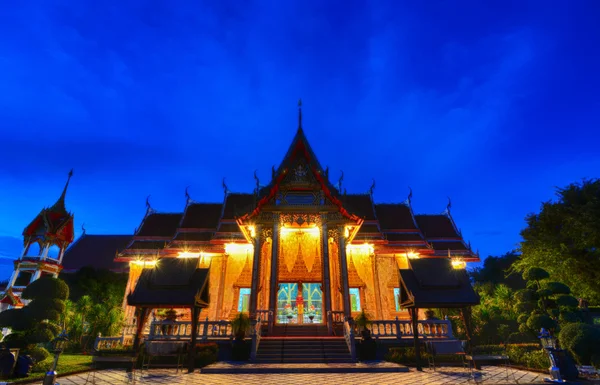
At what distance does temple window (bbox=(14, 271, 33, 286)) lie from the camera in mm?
23509

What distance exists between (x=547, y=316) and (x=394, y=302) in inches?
364

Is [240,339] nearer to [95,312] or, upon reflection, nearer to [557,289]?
[557,289]

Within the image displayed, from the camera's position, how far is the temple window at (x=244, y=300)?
1648 centimetres

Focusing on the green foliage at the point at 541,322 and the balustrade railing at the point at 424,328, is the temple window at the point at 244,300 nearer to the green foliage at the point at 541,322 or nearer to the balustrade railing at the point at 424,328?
the balustrade railing at the point at 424,328

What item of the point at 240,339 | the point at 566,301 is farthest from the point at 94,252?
the point at 566,301

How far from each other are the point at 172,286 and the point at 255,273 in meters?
5.22

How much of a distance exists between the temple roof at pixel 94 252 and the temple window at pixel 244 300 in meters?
12.7

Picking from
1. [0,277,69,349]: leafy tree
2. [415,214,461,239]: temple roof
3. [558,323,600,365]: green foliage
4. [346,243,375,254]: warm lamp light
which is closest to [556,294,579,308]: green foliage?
[558,323,600,365]: green foliage

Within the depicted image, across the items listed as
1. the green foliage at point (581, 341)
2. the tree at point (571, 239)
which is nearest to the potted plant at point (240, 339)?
the green foliage at point (581, 341)

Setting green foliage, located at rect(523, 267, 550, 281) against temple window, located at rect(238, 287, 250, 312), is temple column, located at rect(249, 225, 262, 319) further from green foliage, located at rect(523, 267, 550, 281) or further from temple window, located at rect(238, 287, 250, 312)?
green foliage, located at rect(523, 267, 550, 281)

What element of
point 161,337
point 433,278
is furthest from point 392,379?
point 161,337

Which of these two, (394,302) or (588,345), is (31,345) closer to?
(588,345)

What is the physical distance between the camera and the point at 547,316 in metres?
8.31

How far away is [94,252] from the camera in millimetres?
27047
